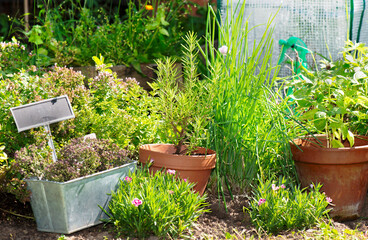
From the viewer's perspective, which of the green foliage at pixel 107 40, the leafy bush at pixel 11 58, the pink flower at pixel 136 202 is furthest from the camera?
the green foliage at pixel 107 40

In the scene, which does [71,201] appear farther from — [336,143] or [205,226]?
[336,143]

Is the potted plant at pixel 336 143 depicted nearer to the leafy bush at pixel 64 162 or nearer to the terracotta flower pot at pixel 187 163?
the terracotta flower pot at pixel 187 163

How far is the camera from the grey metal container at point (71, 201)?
2354 millimetres

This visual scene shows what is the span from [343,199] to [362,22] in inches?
77.6

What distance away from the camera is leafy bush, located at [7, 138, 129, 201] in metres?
2.39

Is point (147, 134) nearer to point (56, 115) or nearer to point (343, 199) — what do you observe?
point (56, 115)

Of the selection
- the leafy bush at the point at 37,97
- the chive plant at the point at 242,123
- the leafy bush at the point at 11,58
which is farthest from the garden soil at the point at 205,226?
the leafy bush at the point at 11,58

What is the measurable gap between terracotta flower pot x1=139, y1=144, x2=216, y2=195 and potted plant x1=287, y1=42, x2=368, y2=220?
57 cm

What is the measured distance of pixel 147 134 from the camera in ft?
10.3

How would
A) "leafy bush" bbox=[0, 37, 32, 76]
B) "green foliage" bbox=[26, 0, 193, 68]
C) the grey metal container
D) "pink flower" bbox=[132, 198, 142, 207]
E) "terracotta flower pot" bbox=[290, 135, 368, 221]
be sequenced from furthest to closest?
"green foliage" bbox=[26, 0, 193, 68] < "leafy bush" bbox=[0, 37, 32, 76] < "terracotta flower pot" bbox=[290, 135, 368, 221] < the grey metal container < "pink flower" bbox=[132, 198, 142, 207]

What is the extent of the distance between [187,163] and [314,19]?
2.22 meters

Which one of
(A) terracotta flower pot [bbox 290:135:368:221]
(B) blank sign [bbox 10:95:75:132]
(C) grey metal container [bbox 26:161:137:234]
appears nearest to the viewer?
(C) grey metal container [bbox 26:161:137:234]

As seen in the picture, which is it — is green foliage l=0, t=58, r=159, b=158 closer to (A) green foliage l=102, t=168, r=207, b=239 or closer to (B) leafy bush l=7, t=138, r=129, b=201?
(B) leafy bush l=7, t=138, r=129, b=201

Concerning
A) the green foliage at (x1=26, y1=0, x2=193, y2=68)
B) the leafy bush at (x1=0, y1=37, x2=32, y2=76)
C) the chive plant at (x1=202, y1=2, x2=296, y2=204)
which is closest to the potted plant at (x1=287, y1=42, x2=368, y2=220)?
the chive plant at (x1=202, y1=2, x2=296, y2=204)
